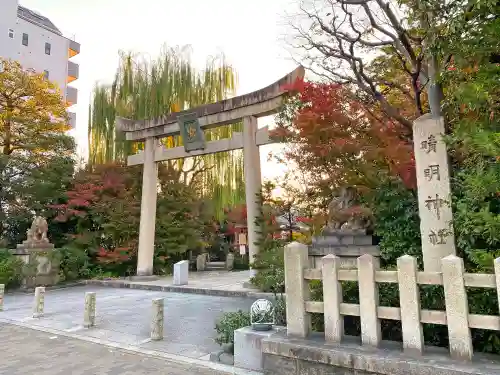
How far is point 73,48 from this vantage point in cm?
3319

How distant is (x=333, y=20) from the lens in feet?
24.7

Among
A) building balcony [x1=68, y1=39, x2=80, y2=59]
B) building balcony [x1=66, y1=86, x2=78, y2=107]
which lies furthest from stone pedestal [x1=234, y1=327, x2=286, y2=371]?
building balcony [x1=68, y1=39, x2=80, y2=59]

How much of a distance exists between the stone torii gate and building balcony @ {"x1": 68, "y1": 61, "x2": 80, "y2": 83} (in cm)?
2348

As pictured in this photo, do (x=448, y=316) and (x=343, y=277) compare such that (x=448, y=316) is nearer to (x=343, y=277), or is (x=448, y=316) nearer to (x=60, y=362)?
(x=343, y=277)

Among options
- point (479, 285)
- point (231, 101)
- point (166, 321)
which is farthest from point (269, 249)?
point (479, 285)

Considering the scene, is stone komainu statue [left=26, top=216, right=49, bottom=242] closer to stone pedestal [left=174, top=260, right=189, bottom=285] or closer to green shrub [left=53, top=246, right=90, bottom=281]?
green shrub [left=53, top=246, right=90, bottom=281]

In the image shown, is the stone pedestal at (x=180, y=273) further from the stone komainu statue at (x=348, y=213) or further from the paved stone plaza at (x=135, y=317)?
the stone komainu statue at (x=348, y=213)

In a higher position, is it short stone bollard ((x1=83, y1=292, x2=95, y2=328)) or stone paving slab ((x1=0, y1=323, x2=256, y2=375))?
short stone bollard ((x1=83, y1=292, x2=95, y2=328))

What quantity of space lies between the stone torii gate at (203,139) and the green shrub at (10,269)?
13.9 ft

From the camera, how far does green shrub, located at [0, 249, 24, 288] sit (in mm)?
12219

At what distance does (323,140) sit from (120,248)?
10.5 meters

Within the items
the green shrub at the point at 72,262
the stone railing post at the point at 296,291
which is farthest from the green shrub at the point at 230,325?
the green shrub at the point at 72,262

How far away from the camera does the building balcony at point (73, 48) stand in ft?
108

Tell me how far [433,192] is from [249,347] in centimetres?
339
